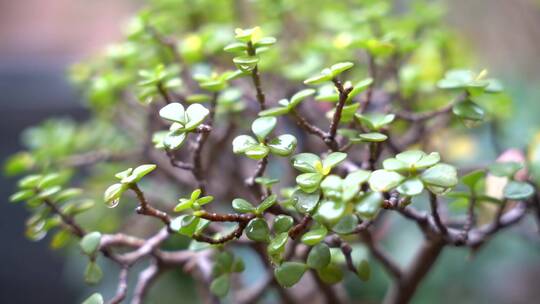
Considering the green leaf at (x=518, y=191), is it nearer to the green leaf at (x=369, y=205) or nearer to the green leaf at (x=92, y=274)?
the green leaf at (x=369, y=205)

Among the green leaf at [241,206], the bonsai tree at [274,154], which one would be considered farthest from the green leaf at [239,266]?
the green leaf at [241,206]

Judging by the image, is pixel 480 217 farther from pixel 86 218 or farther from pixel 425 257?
pixel 86 218

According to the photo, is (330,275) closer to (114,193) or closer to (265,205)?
(265,205)

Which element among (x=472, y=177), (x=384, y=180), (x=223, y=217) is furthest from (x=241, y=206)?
(x=472, y=177)

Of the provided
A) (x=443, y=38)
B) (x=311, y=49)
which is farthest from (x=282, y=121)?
(x=443, y=38)

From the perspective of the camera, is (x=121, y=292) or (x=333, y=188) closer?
(x=333, y=188)

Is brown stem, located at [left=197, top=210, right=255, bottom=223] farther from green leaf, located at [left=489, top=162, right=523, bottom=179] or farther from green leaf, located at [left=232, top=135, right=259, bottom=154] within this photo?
green leaf, located at [left=489, top=162, right=523, bottom=179]

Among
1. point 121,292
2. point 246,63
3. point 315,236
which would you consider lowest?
point 121,292
